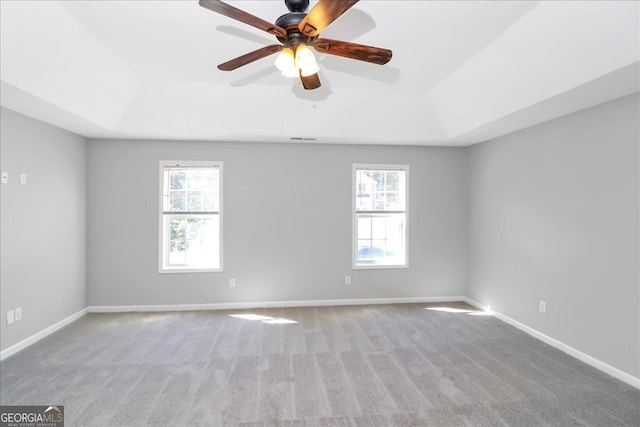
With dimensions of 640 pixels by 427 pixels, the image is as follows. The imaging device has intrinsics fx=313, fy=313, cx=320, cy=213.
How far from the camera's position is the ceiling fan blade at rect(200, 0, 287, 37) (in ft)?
4.86

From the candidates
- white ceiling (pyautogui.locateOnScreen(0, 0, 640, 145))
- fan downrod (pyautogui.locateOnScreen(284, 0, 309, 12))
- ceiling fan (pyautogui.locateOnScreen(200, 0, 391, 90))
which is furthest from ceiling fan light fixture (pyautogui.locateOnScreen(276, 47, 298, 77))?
white ceiling (pyautogui.locateOnScreen(0, 0, 640, 145))

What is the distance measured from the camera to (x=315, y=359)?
118 inches

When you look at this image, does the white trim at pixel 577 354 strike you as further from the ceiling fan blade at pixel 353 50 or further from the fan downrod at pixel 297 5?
the fan downrod at pixel 297 5

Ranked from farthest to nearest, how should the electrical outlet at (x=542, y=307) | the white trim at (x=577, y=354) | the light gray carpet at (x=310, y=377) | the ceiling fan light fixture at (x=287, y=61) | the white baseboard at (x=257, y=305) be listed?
the white baseboard at (x=257, y=305)
the electrical outlet at (x=542, y=307)
the white trim at (x=577, y=354)
the light gray carpet at (x=310, y=377)
the ceiling fan light fixture at (x=287, y=61)

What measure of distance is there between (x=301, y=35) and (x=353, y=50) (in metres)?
0.34

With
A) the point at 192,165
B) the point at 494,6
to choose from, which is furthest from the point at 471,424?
the point at 192,165

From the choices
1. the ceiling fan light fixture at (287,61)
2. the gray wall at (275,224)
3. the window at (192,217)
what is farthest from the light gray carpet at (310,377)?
the ceiling fan light fixture at (287,61)

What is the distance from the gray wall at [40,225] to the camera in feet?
9.98

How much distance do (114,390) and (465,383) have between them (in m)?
2.84

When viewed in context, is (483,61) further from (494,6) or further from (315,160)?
(315,160)

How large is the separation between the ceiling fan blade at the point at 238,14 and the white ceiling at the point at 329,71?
2.14 ft

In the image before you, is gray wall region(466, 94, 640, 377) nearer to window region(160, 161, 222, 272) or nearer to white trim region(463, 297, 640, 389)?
white trim region(463, 297, 640, 389)

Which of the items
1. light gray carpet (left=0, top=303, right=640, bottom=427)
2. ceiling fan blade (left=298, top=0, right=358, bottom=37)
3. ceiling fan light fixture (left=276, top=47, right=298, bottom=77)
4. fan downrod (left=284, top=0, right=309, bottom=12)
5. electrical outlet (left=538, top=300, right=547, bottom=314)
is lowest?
light gray carpet (left=0, top=303, right=640, bottom=427)

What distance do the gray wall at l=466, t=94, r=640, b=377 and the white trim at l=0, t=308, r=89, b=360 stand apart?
5.49m
